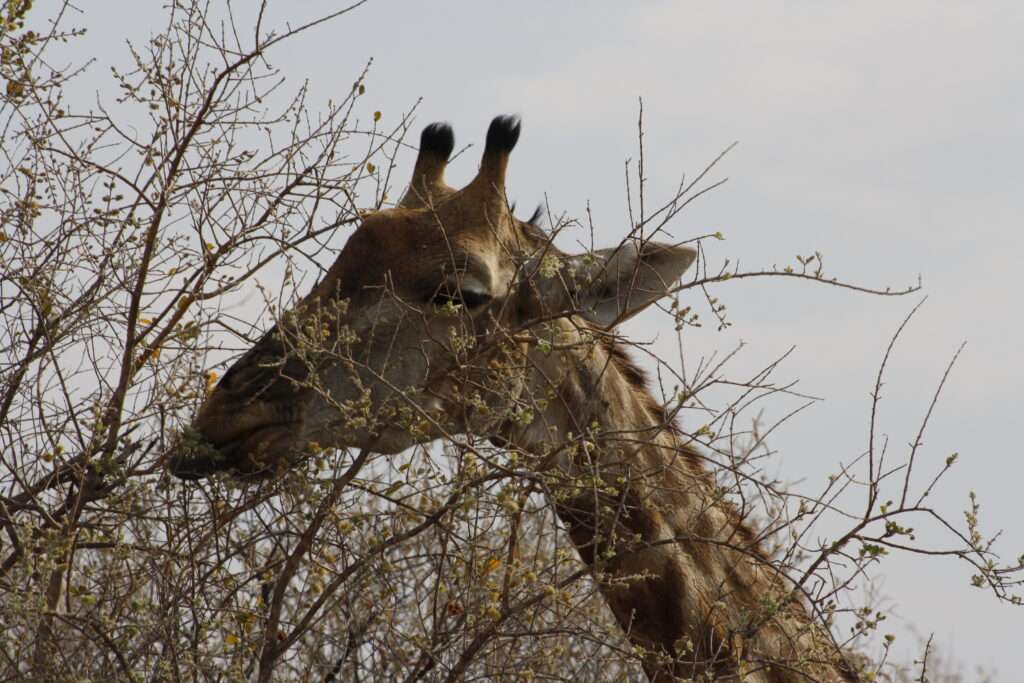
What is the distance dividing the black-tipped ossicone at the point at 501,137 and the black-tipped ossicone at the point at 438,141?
0.44 meters

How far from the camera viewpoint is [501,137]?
624cm

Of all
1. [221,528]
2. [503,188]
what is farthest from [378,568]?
[503,188]

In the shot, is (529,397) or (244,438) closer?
(529,397)

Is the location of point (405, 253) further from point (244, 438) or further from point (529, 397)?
point (529, 397)

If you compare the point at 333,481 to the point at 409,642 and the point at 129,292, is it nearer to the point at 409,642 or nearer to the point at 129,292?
the point at 409,642

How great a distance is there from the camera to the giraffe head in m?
4.80

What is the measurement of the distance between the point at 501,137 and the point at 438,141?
517mm

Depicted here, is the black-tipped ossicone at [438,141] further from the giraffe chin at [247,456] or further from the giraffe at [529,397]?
the giraffe chin at [247,456]

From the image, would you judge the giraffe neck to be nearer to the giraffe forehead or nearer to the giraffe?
the giraffe

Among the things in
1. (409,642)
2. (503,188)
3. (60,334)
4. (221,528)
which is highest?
(503,188)

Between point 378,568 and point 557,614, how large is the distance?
58 cm

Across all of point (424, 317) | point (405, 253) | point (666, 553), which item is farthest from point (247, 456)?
point (666, 553)

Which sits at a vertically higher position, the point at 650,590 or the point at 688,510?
the point at 688,510

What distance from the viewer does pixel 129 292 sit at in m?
5.15
